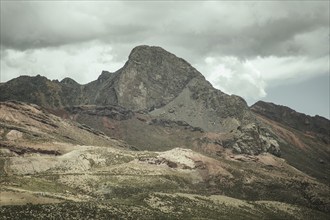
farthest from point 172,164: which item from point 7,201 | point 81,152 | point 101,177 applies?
point 7,201

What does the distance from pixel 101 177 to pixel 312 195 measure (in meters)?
89.9

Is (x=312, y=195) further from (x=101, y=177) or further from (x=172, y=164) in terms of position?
(x=101, y=177)

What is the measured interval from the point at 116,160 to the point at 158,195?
2350 inches

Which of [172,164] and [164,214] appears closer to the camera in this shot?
[164,214]

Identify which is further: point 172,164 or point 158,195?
point 172,164

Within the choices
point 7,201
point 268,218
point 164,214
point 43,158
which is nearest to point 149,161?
point 43,158

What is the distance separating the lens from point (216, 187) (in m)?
181

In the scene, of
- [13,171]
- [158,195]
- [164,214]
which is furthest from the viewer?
[13,171]

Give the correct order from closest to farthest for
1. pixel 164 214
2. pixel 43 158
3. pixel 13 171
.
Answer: pixel 164 214, pixel 13 171, pixel 43 158

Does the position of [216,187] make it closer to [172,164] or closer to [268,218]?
[172,164]

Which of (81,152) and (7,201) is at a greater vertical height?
(81,152)

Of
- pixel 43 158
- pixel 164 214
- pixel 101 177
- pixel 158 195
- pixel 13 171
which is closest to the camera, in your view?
pixel 164 214

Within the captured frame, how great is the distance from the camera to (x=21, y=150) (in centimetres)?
19050

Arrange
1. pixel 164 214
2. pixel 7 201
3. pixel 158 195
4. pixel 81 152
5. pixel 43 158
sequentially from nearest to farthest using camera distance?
pixel 7 201 < pixel 164 214 < pixel 158 195 < pixel 43 158 < pixel 81 152
